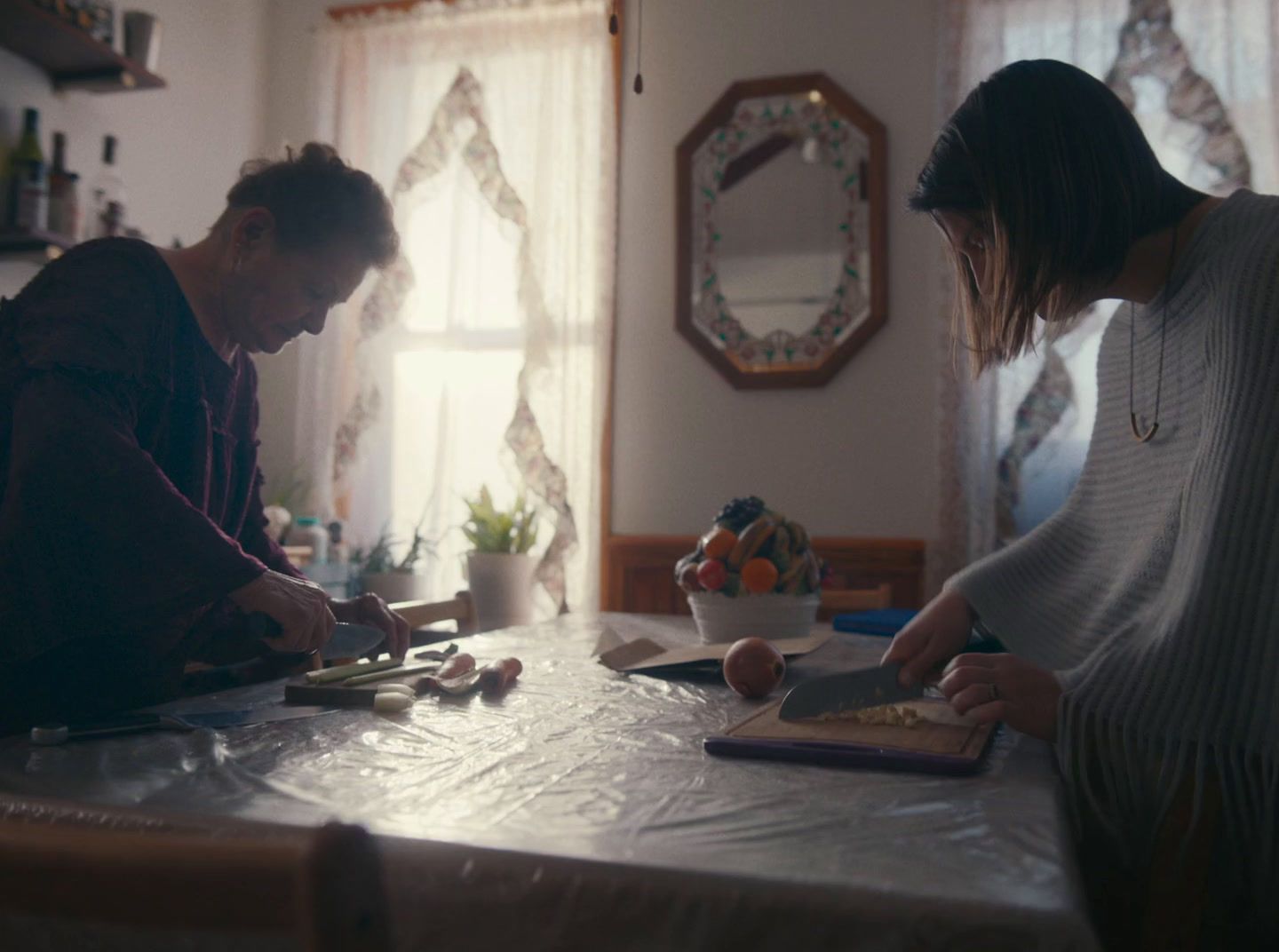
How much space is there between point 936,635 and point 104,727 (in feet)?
3.09

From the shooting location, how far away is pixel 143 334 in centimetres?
125

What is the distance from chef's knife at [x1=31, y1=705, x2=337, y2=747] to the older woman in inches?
4.4

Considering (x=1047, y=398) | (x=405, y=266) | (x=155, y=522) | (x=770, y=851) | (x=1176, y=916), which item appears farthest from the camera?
(x=405, y=266)

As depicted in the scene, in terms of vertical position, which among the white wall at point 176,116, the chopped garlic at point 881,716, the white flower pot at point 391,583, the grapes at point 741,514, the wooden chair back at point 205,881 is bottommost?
the white flower pot at point 391,583

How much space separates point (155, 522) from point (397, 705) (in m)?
0.33

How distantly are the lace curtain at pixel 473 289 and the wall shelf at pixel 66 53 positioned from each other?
103 cm

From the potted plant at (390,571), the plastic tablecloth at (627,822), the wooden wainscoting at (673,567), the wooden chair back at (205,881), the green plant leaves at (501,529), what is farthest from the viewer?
the potted plant at (390,571)

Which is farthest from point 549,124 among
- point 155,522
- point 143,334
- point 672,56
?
point 155,522

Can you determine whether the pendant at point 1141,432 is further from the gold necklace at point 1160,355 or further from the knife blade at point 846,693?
the knife blade at point 846,693

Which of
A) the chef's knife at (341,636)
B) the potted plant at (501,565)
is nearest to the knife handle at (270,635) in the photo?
the chef's knife at (341,636)

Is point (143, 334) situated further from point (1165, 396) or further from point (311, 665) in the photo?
point (1165, 396)

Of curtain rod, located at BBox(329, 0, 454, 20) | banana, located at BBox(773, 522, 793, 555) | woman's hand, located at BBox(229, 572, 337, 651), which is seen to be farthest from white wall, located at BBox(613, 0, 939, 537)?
woman's hand, located at BBox(229, 572, 337, 651)

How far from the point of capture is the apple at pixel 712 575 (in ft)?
5.35

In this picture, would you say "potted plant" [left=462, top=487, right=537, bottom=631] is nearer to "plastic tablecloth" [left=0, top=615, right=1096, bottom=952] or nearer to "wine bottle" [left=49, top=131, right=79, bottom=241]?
"wine bottle" [left=49, top=131, right=79, bottom=241]
